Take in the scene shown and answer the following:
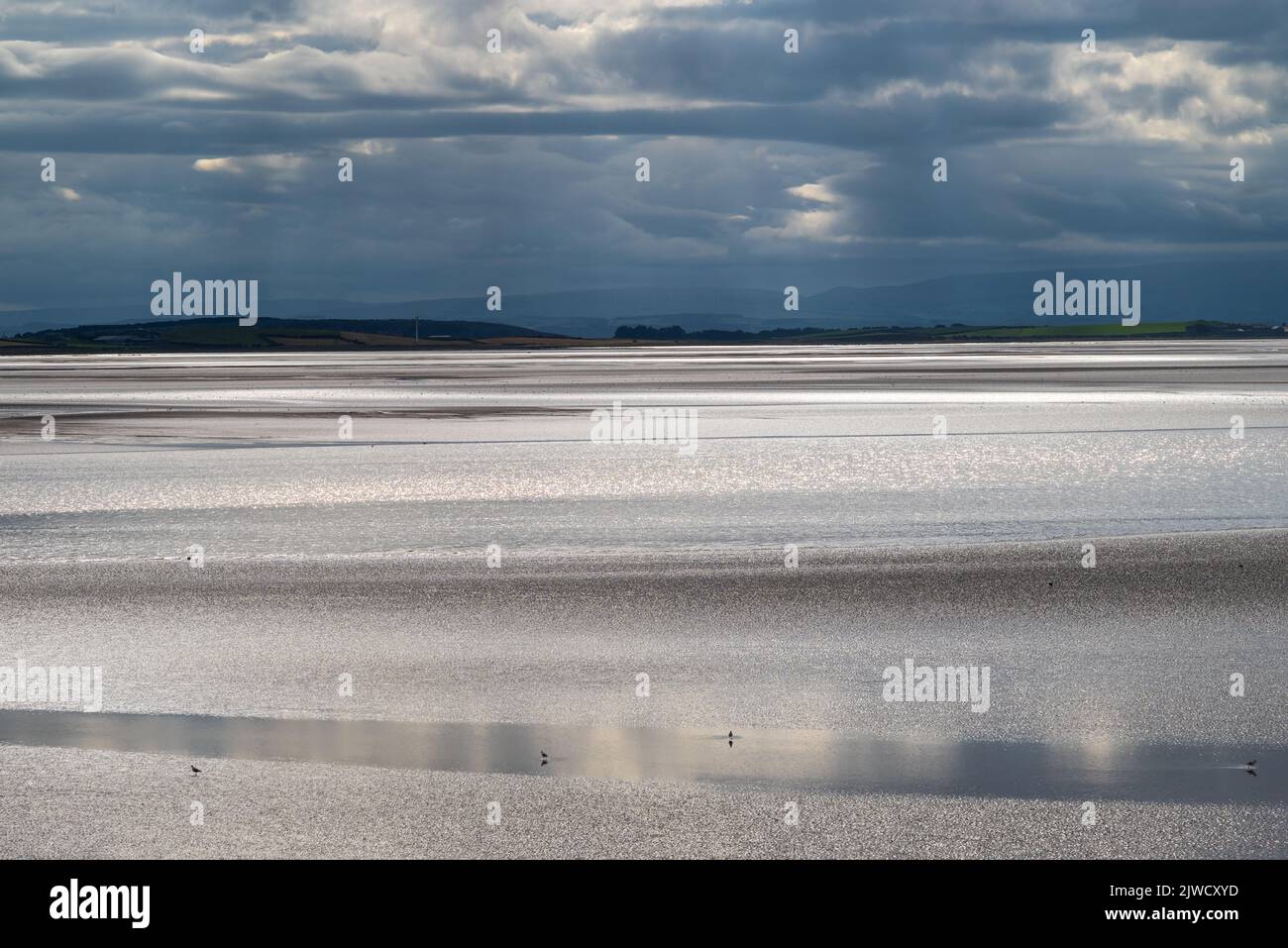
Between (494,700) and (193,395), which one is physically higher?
(193,395)

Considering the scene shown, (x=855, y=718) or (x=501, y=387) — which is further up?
(x=501, y=387)

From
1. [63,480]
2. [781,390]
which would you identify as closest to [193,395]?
[781,390]

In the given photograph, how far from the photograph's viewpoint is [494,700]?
11.3 metres

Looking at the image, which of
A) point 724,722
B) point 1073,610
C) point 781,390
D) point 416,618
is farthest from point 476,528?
point 781,390

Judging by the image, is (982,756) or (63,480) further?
(63,480)

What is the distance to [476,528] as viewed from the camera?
20.9m

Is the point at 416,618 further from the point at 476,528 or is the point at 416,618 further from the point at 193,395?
the point at 193,395

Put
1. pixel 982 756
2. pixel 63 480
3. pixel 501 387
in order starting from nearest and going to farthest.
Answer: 1. pixel 982 756
2. pixel 63 480
3. pixel 501 387

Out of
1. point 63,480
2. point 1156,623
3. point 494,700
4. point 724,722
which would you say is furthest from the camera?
point 63,480

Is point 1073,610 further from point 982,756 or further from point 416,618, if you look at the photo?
point 416,618

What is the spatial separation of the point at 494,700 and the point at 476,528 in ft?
31.7

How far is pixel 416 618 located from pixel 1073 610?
6.37m
